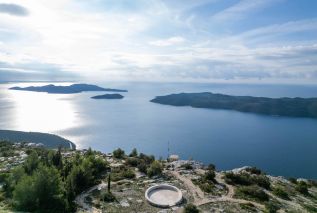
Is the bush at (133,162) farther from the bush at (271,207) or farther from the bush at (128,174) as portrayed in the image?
the bush at (271,207)

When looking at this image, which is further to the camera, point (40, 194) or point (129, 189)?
point (129, 189)

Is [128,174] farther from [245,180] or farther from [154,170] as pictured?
[245,180]

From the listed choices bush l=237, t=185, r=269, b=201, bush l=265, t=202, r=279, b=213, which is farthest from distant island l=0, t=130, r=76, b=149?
bush l=265, t=202, r=279, b=213

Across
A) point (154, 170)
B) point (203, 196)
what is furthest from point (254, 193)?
point (154, 170)

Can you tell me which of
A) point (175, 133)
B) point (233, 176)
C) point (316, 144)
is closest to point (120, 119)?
point (175, 133)

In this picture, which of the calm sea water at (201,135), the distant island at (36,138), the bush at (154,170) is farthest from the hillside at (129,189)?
the distant island at (36,138)

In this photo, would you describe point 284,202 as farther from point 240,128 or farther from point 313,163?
point 240,128
